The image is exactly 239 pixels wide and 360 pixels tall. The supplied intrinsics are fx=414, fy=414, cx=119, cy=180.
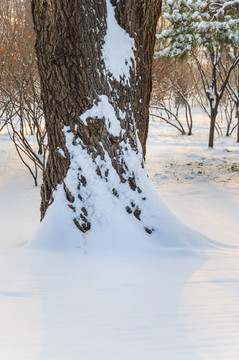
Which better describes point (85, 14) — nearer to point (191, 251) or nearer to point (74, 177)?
point (74, 177)

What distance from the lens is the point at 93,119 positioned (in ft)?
9.98

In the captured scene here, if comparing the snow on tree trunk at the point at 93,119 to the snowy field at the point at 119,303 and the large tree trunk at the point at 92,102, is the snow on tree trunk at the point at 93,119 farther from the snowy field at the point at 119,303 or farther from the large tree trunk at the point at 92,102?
the snowy field at the point at 119,303

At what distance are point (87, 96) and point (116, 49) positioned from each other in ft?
1.48

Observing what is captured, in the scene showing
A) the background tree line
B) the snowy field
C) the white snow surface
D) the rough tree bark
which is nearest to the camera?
the snowy field

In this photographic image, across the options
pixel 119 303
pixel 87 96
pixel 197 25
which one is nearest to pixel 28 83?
pixel 197 25

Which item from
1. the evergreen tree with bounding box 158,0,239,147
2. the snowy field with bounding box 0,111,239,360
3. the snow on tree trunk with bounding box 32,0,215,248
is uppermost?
the evergreen tree with bounding box 158,0,239,147

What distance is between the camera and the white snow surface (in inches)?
122

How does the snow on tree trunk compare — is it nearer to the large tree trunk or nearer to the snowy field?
the large tree trunk

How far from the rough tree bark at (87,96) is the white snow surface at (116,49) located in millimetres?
11

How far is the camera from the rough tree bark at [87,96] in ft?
9.78

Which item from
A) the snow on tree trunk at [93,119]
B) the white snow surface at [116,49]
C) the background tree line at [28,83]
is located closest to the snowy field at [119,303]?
the snow on tree trunk at [93,119]

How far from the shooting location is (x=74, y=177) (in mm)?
3094

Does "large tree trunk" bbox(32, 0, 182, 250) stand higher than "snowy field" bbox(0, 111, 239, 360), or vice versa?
"large tree trunk" bbox(32, 0, 182, 250)

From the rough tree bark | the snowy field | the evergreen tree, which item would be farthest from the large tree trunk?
the evergreen tree
